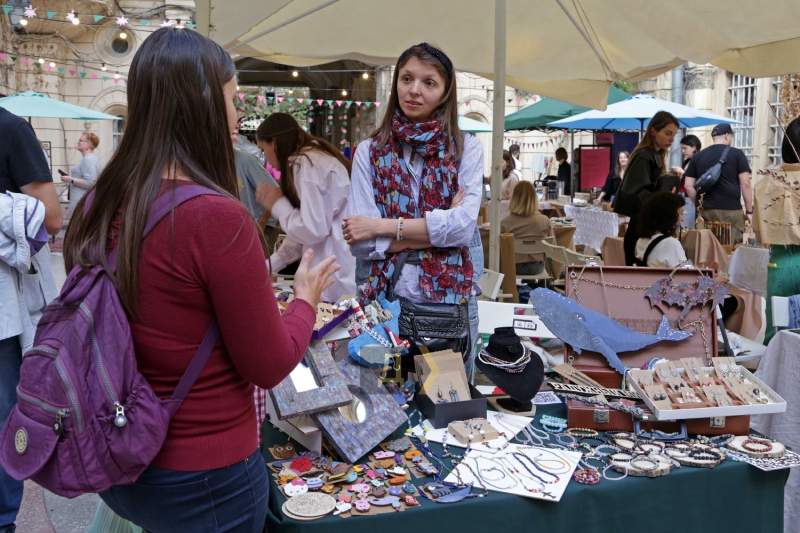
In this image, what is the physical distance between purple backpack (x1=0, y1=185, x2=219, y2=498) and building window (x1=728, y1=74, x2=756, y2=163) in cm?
1330

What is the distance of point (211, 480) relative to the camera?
3.87 feet

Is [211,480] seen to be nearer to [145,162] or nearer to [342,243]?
[145,162]

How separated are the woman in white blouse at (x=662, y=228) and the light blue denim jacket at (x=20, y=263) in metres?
3.06

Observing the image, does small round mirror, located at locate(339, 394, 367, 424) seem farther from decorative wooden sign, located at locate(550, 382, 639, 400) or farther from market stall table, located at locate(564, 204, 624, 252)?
market stall table, located at locate(564, 204, 624, 252)

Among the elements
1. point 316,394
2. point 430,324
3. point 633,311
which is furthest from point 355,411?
point 633,311

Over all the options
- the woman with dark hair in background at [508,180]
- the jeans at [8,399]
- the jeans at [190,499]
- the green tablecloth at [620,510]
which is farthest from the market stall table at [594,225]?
the jeans at [190,499]

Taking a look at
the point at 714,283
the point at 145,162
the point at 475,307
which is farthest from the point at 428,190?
the point at 145,162

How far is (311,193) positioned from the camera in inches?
128

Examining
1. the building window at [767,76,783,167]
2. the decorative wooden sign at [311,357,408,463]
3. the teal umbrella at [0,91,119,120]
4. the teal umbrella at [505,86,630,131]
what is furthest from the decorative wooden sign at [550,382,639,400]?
the building window at [767,76,783,167]

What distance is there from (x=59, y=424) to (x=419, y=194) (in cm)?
137

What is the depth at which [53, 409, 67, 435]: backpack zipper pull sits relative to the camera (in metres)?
1.04

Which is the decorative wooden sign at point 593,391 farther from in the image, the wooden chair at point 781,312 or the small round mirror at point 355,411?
the wooden chair at point 781,312

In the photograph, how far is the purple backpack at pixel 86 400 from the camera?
1.05 m

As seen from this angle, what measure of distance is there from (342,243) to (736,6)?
7.29ft
